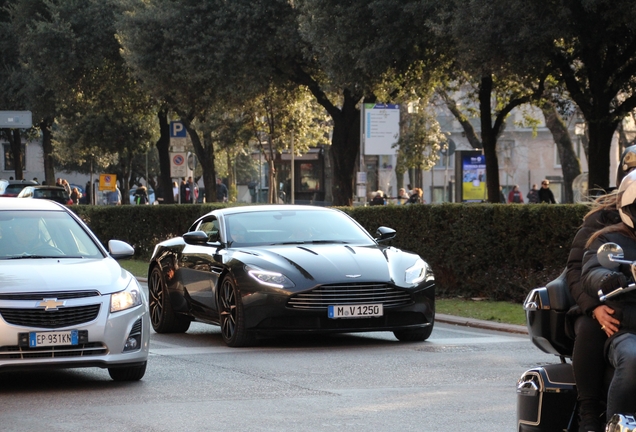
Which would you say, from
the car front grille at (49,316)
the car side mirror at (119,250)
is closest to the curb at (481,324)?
the car side mirror at (119,250)

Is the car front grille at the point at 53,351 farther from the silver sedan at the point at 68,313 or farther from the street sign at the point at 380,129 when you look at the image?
the street sign at the point at 380,129

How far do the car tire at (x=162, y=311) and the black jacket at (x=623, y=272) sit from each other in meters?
9.22

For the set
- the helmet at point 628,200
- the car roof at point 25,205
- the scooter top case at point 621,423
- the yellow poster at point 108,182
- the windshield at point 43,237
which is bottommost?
the yellow poster at point 108,182

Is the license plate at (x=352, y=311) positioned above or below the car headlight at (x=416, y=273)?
below

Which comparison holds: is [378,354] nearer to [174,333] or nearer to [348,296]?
[348,296]

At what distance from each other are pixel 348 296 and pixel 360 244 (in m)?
1.28

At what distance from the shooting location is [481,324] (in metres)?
14.9

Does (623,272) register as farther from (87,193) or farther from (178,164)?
(87,193)

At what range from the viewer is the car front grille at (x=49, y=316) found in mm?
9281

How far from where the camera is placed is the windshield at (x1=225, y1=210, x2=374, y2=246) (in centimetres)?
1336

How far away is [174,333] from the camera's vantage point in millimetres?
14359

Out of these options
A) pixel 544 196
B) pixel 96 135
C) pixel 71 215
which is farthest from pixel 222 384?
pixel 96 135

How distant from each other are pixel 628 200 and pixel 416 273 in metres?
7.57

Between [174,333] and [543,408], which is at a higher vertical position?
[543,408]
